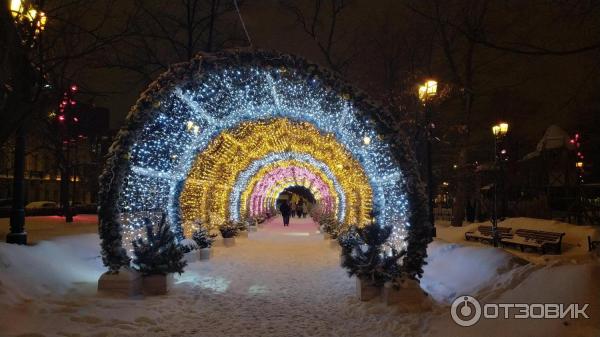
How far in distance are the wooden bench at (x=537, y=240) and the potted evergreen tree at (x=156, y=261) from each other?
1038cm

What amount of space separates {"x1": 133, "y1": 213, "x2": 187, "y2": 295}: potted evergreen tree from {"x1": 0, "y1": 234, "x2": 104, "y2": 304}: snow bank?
1264 mm

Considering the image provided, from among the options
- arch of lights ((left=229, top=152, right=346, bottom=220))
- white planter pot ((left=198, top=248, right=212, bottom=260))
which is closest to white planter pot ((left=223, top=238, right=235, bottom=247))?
white planter pot ((left=198, top=248, right=212, bottom=260))

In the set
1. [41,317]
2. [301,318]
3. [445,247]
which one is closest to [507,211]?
[445,247]

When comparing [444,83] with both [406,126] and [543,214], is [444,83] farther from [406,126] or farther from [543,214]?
[543,214]

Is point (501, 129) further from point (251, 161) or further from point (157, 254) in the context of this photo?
point (157, 254)

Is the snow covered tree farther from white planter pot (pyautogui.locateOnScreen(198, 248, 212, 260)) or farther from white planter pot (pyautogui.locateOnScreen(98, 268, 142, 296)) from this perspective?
white planter pot (pyautogui.locateOnScreen(198, 248, 212, 260))

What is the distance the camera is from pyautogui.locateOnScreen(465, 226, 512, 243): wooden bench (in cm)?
1692

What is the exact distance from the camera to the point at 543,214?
76.5 feet

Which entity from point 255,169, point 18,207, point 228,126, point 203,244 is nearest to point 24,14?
point 18,207

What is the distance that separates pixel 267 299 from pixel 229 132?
27.2 ft

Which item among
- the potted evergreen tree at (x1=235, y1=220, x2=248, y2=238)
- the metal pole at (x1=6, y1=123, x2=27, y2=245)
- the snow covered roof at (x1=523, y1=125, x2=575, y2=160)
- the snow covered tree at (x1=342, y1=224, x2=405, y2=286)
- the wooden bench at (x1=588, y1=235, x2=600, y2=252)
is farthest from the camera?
the snow covered roof at (x1=523, y1=125, x2=575, y2=160)

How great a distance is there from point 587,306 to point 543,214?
19.7 meters

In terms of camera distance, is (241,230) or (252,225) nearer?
(241,230)

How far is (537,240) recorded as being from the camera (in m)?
14.9
